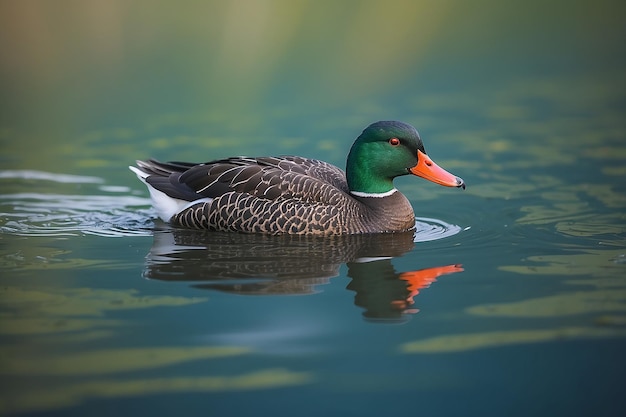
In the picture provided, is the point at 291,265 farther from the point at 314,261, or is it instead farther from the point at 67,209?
the point at 67,209

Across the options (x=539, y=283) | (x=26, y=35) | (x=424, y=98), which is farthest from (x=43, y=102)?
(x=539, y=283)

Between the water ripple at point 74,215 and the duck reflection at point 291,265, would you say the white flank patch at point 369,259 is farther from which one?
the water ripple at point 74,215

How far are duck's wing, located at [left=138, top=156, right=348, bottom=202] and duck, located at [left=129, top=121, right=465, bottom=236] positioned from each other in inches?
0.4

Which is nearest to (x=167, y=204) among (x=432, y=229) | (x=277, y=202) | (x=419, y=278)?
(x=277, y=202)

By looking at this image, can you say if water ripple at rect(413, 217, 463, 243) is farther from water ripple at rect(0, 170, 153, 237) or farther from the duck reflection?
water ripple at rect(0, 170, 153, 237)

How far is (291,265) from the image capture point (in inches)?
322

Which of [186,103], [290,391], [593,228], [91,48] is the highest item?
[91,48]

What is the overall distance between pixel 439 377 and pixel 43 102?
621 inches

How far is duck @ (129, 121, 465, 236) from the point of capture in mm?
9453

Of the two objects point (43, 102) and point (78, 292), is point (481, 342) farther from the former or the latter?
point (43, 102)

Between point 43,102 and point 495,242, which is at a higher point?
point 43,102

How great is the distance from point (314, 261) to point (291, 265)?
0.88 ft

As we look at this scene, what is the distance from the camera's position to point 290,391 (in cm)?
548

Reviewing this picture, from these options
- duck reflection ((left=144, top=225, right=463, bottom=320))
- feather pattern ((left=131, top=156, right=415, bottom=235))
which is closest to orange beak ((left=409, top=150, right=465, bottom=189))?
feather pattern ((left=131, top=156, right=415, bottom=235))
